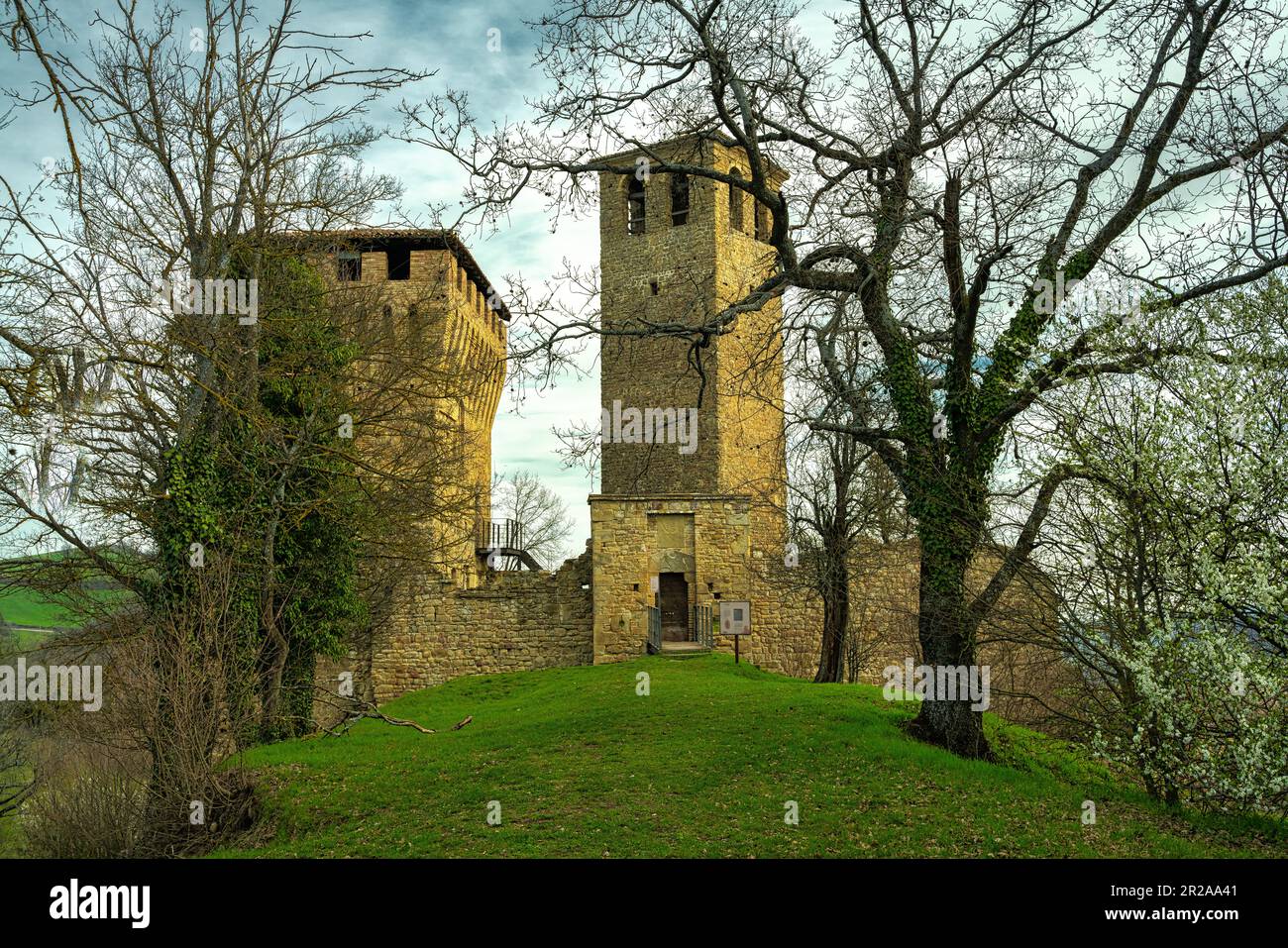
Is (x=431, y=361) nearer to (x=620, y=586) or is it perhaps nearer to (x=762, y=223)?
(x=620, y=586)

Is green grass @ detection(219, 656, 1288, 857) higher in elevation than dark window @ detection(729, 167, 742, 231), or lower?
lower

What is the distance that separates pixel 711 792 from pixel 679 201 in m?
22.8

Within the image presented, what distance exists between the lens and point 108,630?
13.2 meters

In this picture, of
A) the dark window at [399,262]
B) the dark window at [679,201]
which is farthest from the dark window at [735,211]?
the dark window at [399,262]

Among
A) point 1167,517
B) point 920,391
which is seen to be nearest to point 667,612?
point 920,391

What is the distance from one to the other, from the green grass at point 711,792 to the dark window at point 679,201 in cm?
1827

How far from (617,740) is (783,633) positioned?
11.2 meters

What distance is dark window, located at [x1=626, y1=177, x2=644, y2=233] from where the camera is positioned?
98.5ft

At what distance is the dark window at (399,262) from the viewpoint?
28.4m

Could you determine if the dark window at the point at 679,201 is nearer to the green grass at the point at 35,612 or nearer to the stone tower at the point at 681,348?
the stone tower at the point at 681,348

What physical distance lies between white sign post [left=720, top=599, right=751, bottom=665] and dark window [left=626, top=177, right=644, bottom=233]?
45.1 feet

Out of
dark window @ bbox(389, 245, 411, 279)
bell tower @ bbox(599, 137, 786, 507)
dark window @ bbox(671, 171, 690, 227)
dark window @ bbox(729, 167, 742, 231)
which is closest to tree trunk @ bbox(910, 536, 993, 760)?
bell tower @ bbox(599, 137, 786, 507)

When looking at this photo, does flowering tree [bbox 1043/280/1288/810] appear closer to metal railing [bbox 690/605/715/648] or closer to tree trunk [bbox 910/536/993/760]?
tree trunk [bbox 910/536/993/760]
